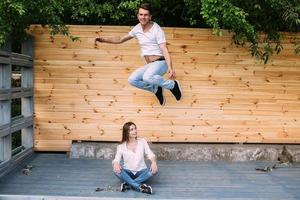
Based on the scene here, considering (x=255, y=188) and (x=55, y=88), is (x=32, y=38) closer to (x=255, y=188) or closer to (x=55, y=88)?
(x=55, y=88)

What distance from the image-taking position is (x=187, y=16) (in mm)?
8359

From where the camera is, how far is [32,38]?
25.0 ft

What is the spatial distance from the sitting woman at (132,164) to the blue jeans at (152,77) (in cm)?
94

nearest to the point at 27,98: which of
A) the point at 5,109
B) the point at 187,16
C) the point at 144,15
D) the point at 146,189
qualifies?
the point at 5,109

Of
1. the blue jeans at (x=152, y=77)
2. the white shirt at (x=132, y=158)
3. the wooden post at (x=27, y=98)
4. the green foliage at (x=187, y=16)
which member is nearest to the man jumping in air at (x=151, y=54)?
the blue jeans at (x=152, y=77)

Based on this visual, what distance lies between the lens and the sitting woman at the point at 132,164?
19.0 ft

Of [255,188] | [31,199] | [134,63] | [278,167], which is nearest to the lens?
[31,199]

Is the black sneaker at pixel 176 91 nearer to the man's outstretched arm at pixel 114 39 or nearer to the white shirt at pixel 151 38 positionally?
the white shirt at pixel 151 38

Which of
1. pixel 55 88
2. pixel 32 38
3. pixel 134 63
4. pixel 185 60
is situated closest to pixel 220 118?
pixel 185 60

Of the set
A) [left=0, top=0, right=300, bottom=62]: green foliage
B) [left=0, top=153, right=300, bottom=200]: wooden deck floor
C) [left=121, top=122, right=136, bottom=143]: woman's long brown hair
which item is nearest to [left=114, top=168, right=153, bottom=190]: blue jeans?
[left=0, top=153, right=300, bottom=200]: wooden deck floor

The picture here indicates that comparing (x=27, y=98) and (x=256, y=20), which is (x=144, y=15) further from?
(x=27, y=98)

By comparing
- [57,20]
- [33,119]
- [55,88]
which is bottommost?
[33,119]

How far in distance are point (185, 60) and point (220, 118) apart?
111cm

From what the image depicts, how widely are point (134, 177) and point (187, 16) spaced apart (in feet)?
11.6
